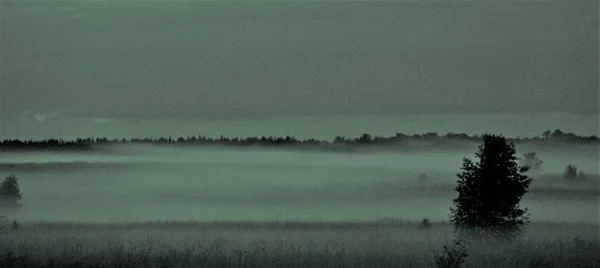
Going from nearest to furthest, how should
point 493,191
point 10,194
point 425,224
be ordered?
point 493,191, point 425,224, point 10,194

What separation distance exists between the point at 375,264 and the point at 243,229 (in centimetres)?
1320

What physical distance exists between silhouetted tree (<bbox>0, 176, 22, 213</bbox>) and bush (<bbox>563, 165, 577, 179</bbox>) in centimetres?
3237

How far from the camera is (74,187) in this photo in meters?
57.4

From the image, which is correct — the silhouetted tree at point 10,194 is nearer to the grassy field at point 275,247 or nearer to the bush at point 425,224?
the grassy field at point 275,247

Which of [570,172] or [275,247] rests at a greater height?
[570,172]

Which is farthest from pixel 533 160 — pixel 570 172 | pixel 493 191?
pixel 493 191

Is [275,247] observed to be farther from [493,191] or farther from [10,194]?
[10,194]

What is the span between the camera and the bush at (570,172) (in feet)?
193

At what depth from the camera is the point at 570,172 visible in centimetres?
5938

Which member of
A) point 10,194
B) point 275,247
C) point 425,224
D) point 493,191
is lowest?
point 425,224

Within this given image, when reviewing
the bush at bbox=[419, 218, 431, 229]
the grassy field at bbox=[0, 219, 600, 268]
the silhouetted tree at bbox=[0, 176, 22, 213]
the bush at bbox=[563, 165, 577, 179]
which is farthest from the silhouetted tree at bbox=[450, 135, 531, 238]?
the bush at bbox=[563, 165, 577, 179]

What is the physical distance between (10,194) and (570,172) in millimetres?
33488

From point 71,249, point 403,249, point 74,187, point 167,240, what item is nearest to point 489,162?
point 403,249

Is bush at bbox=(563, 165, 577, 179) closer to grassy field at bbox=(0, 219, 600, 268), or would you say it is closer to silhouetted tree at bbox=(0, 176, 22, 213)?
grassy field at bbox=(0, 219, 600, 268)
